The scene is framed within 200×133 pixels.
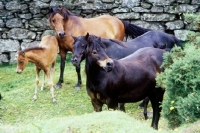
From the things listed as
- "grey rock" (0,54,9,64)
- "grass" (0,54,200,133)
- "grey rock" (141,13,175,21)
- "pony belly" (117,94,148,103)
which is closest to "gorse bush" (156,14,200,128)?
"grass" (0,54,200,133)

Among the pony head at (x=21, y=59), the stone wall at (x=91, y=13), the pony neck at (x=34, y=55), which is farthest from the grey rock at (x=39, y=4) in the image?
the pony head at (x=21, y=59)

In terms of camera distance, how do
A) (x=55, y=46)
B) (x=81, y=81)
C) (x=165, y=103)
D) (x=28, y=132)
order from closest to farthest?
(x=28, y=132) → (x=165, y=103) → (x=55, y=46) → (x=81, y=81)

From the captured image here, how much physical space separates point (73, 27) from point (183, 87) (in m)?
5.59

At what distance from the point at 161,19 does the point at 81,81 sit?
131 inches

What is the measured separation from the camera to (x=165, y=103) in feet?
23.8

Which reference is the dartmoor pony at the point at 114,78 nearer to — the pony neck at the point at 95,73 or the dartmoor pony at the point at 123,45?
the pony neck at the point at 95,73

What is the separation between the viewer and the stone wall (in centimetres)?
1418

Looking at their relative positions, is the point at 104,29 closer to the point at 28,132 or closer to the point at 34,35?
the point at 34,35

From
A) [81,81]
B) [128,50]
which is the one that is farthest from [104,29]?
[128,50]

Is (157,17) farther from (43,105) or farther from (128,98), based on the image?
(128,98)

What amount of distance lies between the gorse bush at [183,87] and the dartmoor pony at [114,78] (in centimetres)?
114

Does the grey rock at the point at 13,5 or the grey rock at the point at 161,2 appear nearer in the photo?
the grey rock at the point at 161,2

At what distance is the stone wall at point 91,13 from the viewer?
14.2m

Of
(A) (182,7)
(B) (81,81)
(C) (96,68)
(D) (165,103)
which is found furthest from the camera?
(A) (182,7)
